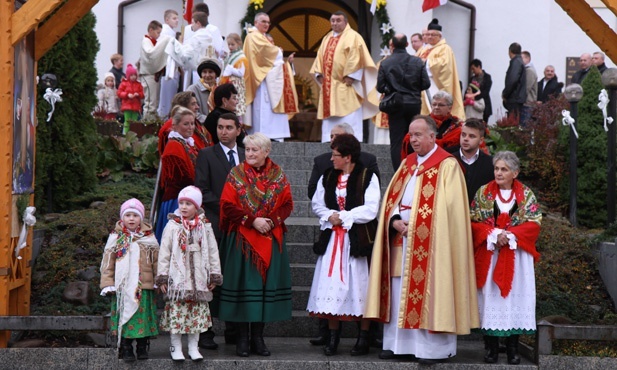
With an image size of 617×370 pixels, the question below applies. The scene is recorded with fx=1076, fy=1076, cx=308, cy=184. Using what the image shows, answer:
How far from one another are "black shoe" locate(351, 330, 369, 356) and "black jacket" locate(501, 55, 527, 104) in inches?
404

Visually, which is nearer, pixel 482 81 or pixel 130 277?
pixel 130 277

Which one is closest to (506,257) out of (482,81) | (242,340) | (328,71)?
(242,340)

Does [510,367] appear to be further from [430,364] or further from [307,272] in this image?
[307,272]

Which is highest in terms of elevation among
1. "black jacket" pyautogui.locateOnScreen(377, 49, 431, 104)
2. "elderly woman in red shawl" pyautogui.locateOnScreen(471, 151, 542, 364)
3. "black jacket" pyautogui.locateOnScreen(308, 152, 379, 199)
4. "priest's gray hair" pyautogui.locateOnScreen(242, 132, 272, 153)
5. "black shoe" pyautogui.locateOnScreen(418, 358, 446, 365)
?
"black jacket" pyautogui.locateOnScreen(377, 49, 431, 104)

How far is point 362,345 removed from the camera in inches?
344

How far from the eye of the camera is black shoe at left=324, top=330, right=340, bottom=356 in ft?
28.5

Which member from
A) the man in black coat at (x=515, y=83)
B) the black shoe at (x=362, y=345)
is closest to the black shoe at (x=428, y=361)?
the black shoe at (x=362, y=345)

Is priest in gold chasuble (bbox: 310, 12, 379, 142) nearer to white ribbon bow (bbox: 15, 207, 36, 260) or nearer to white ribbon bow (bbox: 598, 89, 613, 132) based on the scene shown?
white ribbon bow (bbox: 598, 89, 613, 132)

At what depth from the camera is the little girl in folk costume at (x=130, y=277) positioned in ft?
26.6

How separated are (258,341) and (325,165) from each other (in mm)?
1865

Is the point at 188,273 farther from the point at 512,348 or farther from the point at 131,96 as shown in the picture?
the point at 131,96

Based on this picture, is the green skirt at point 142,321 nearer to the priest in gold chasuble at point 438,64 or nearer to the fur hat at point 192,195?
the fur hat at point 192,195

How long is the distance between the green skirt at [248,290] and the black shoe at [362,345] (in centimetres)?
60

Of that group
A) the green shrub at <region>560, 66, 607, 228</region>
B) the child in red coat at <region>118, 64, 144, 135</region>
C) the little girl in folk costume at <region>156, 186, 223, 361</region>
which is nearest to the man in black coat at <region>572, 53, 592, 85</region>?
the green shrub at <region>560, 66, 607, 228</region>
